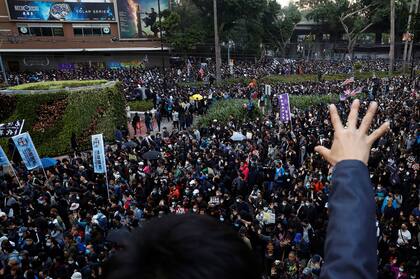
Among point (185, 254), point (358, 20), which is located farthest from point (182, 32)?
point (185, 254)

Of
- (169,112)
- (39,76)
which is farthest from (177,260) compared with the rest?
(39,76)

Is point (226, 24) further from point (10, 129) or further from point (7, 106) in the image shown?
point (10, 129)

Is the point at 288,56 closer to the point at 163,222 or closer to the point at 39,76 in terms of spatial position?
the point at 39,76

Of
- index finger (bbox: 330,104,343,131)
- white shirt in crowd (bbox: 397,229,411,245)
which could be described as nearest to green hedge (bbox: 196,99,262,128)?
white shirt in crowd (bbox: 397,229,411,245)

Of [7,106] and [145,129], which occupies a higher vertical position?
[7,106]

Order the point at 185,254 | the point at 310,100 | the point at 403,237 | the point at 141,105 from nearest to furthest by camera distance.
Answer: the point at 185,254
the point at 403,237
the point at 310,100
the point at 141,105

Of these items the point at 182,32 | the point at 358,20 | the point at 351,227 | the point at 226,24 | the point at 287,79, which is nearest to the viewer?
the point at 351,227

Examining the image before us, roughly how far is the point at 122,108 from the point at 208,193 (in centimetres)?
1275

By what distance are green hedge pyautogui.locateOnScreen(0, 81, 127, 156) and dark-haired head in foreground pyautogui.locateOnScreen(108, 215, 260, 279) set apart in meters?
20.1

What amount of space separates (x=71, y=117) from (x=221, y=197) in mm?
12196

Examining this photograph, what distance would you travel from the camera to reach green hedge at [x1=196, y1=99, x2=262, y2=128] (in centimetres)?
2197

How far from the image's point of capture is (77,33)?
42.9 m

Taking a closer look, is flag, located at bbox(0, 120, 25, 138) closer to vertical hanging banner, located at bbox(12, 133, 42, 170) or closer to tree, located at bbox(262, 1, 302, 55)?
vertical hanging banner, located at bbox(12, 133, 42, 170)

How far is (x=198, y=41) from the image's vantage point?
44.7 meters
